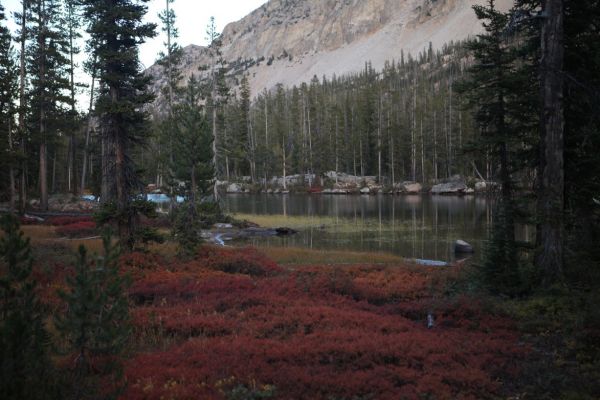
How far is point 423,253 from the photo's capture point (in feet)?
91.9

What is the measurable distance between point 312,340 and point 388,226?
30800 mm

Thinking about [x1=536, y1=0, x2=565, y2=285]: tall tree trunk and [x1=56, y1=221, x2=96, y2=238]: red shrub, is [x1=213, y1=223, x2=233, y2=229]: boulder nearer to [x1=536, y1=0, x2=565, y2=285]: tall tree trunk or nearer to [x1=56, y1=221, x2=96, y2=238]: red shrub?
[x1=56, y1=221, x2=96, y2=238]: red shrub

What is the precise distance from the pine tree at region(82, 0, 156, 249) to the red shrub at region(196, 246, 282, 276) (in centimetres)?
332

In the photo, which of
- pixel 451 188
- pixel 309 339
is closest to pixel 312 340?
pixel 309 339

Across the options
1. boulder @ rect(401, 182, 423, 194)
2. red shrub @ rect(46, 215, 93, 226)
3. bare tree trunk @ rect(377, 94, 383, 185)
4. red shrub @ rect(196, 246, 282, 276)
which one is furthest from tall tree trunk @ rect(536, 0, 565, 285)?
bare tree trunk @ rect(377, 94, 383, 185)

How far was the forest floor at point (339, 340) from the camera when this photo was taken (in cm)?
733

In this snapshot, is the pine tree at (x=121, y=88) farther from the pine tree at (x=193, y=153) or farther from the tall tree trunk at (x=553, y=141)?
the tall tree trunk at (x=553, y=141)

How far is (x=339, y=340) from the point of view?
375 inches

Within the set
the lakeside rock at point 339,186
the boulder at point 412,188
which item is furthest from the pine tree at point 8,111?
the boulder at point 412,188

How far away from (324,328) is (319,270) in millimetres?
7988

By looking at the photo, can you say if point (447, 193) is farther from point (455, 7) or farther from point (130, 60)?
point (455, 7)

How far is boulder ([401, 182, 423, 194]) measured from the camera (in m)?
77.8

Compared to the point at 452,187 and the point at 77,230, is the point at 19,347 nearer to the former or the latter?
the point at 77,230

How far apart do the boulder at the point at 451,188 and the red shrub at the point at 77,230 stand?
58.1 meters
